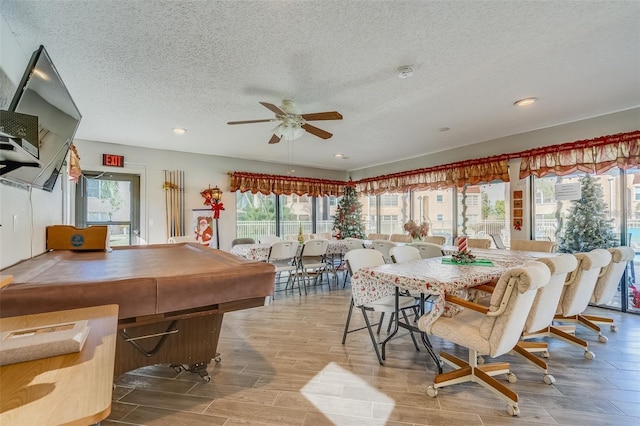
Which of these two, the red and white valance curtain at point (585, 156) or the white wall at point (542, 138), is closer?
the red and white valance curtain at point (585, 156)

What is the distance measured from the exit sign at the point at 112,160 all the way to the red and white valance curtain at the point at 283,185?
1.88 metres

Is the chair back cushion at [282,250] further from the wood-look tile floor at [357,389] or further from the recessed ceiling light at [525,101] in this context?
the recessed ceiling light at [525,101]

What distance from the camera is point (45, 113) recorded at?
1924 mm

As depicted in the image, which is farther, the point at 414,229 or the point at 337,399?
the point at 414,229

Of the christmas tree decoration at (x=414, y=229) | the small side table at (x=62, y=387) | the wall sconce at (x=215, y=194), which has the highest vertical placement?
the wall sconce at (x=215, y=194)

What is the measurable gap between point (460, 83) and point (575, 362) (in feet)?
8.67

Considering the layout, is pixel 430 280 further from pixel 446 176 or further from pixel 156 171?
pixel 156 171

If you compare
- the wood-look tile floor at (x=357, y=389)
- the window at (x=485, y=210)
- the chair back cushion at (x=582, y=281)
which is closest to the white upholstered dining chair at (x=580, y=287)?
the chair back cushion at (x=582, y=281)

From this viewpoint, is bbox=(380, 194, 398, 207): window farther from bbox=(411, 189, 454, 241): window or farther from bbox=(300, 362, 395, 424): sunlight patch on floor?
bbox=(300, 362, 395, 424): sunlight patch on floor

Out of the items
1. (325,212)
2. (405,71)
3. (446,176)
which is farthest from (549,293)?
(325,212)

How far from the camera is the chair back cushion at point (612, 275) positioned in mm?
2840

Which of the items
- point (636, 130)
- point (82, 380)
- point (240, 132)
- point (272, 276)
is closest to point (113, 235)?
point (240, 132)

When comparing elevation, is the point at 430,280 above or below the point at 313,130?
below

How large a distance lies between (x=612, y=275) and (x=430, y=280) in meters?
2.23
